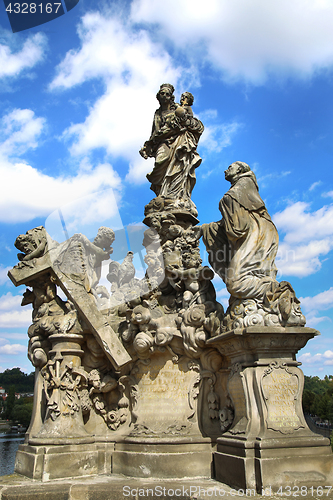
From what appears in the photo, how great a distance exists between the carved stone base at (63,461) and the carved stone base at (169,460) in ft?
1.52

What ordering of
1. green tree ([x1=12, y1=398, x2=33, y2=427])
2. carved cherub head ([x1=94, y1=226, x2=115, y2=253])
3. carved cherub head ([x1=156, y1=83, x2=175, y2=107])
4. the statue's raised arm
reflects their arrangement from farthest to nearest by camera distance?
green tree ([x1=12, y1=398, x2=33, y2=427])
carved cherub head ([x1=156, y1=83, x2=175, y2=107])
the statue's raised arm
carved cherub head ([x1=94, y1=226, x2=115, y2=253])

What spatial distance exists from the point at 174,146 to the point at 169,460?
19.9 ft

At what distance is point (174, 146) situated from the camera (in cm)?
865

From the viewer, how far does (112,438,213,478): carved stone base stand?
18.7ft

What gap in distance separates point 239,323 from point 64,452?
3327 millimetres

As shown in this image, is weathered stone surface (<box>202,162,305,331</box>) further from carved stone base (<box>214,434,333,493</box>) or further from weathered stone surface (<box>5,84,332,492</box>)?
carved stone base (<box>214,434,333,493</box>)

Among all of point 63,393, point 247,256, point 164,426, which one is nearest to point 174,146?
point 247,256

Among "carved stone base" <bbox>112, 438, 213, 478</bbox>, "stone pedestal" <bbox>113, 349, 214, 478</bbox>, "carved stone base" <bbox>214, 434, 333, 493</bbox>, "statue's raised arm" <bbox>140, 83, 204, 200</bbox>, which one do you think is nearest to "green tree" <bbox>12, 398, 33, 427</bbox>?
"stone pedestal" <bbox>113, 349, 214, 478</bbox>

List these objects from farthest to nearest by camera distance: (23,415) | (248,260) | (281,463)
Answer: (23,415)
(248,260)
(281,463)

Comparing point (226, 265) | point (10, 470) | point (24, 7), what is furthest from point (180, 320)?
point (24, 7)

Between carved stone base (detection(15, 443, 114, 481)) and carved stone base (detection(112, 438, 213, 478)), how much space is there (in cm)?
46

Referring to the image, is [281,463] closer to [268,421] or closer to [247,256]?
[268,421]

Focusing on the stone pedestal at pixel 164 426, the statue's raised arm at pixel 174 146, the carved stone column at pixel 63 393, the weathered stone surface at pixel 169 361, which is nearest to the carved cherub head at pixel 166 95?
the statue's raised arm at pixel 174 146

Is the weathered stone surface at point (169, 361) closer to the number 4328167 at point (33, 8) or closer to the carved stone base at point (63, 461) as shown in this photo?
the carved stone base at point (63, 461)
